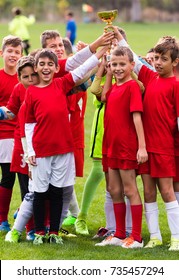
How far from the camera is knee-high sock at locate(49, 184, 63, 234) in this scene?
6.87m

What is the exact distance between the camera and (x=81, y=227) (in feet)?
25.2

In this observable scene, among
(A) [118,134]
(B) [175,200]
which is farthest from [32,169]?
(B) [175,200]

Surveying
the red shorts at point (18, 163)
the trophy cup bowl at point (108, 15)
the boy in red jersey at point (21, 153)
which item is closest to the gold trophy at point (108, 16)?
the trophy cup bowl at point (108, 15)

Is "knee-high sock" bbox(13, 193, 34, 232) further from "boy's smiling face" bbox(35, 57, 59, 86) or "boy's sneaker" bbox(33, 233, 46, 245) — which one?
"boy's smiling face" bbox(35, 57, 59, 86)

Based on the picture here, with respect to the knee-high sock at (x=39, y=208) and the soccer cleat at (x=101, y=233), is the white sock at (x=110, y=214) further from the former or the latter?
the knee-high sock at (x=39, y=208)

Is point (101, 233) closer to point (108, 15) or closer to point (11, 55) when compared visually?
point (11, 55)

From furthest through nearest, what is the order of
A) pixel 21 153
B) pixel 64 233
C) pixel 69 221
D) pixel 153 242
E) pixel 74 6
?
pixel 74 6 → pixel 69 221 → pixel 64 233 → pixel 21 153 → pixel 153 242

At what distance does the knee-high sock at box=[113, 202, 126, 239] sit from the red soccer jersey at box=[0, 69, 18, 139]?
1371 millimetres

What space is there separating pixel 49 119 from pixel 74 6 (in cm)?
7110

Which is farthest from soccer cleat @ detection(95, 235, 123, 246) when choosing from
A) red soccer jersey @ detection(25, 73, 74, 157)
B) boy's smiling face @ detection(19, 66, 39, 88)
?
boy's smiling face @ detection(19, 66, 39, 88)

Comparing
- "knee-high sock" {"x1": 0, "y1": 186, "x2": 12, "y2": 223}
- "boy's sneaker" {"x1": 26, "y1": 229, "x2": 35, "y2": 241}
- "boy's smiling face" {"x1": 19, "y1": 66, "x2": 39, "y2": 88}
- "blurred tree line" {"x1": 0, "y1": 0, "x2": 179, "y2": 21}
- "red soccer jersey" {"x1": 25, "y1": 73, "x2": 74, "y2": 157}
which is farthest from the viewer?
"blurred tree line" {"x1": 0, "y1": 0, "x2": 179, "y2": 21}

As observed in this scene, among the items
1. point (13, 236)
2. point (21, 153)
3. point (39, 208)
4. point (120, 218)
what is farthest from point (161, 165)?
point (13, 236)
